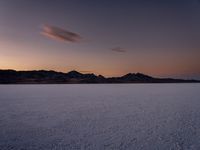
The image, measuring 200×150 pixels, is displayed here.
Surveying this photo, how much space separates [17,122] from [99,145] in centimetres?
387

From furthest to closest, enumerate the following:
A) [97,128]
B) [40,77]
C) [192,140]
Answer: [40,77], [97,128], [192,140]

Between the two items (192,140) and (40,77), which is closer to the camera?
(192,140)

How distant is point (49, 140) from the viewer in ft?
17.2

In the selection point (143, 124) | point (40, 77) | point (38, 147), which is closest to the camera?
point (38, 147)

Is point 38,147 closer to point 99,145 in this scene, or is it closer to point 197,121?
point 99,145

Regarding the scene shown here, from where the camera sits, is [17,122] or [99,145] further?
[17,122]

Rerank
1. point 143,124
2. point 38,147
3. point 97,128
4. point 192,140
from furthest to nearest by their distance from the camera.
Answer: point 143,124 < point 97,128 < point 192,140 < point 38,147

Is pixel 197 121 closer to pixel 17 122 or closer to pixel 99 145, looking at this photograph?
pixel 99 145

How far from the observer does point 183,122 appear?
24.1ft

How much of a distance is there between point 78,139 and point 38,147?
3.55 feet

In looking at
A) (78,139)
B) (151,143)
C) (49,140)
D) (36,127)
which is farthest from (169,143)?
(36,127)

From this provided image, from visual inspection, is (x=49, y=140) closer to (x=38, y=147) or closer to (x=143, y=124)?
(x=38, y=147)

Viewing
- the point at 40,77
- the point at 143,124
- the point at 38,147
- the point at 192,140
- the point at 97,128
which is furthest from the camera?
the point at 40,77

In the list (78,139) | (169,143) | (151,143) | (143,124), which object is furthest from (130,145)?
(143,124)
